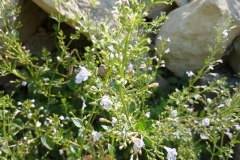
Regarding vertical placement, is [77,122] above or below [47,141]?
above

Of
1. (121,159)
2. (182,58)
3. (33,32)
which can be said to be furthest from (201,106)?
(33,32)

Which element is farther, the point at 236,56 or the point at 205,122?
the point at 236,56

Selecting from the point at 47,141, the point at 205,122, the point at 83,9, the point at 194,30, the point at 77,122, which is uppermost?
the point at 83,9

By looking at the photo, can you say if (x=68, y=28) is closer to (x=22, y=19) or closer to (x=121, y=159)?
(x=22, y=19)

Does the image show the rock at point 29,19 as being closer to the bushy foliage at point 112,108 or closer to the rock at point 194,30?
the bushy foliage at point 112,108

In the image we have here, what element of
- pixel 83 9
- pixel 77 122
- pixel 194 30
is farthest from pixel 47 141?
→ pixel 194 30

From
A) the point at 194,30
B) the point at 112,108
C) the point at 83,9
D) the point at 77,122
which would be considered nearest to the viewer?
the point at 112,108

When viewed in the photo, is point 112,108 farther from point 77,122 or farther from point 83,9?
point 83,9

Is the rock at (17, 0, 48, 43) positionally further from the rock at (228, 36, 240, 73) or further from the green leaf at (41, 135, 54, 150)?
the rock at (228, 36, 240, 73)

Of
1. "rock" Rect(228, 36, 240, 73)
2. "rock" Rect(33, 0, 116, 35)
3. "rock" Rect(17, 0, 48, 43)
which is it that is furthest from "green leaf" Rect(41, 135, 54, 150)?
"rock" Rect(228, 36, 240, 73)
